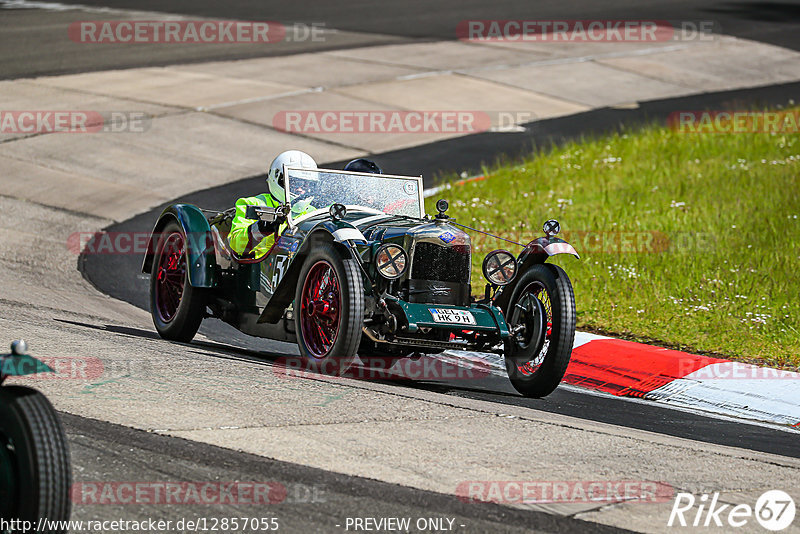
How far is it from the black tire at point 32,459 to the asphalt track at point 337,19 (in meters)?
17.2

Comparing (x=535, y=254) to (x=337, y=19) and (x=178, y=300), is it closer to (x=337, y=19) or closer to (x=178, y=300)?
(x=178, y=300)

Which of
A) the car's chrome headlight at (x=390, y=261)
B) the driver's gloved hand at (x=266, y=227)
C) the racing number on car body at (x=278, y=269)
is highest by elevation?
the driver's gloved hand at (x=266, y=227)

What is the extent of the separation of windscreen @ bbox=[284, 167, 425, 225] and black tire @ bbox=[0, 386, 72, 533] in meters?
4.60

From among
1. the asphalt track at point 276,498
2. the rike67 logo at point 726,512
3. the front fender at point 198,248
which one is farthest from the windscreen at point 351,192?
the rike67 logo at point 726,512

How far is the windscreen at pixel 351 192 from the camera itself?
8625 mm

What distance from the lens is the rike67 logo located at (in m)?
5.04

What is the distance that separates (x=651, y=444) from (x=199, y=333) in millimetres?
4904

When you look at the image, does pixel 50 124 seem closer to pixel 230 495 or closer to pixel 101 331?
pixel 101 331

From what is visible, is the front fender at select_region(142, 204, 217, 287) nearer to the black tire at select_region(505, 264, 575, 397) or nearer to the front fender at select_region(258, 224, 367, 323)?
the front fender at select_region(258, 224, 367, 323)

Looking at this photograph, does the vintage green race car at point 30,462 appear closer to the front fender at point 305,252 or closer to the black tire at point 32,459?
the black tire at point 32,459

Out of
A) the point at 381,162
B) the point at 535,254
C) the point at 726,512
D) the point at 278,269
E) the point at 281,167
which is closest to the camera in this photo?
the point at 726,512

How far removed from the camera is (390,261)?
24.5 ft

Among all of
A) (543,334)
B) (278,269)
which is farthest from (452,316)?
(278,269)

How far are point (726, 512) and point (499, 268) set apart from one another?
3079mm
